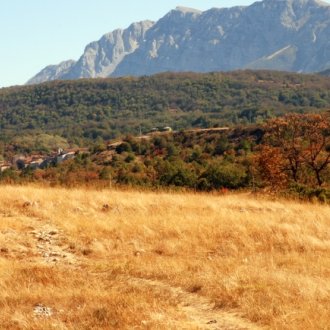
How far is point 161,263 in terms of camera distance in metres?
8.73

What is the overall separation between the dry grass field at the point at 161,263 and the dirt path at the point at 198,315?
0.05 feet

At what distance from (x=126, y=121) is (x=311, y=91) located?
71.7 m

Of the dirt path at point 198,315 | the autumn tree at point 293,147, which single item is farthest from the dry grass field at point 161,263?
the autumn tree at point 293,147

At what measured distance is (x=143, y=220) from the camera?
475 inches

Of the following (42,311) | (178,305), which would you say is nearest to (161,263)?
(178,305)

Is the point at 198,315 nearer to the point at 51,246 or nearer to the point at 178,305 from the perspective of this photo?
the point at 178,305

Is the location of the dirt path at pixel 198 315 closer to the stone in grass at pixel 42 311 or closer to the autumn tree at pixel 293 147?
the stone in grass at pixel 42 311

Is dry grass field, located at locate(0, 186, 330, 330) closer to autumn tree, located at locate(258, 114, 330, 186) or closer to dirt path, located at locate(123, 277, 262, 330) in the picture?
dirt path, located at locate(123, 277, 262, 330)

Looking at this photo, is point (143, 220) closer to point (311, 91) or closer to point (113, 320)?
point (113, 320)

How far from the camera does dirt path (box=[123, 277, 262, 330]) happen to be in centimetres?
586

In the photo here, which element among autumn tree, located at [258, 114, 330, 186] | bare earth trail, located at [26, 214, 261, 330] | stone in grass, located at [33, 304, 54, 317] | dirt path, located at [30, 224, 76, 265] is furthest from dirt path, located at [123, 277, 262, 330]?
autumn tree, located at [258, 114, 330, 186]

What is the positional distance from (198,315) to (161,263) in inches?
94.7

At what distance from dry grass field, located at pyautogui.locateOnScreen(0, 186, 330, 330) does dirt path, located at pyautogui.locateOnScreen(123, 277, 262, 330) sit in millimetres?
15

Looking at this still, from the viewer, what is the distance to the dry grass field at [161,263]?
619cm
